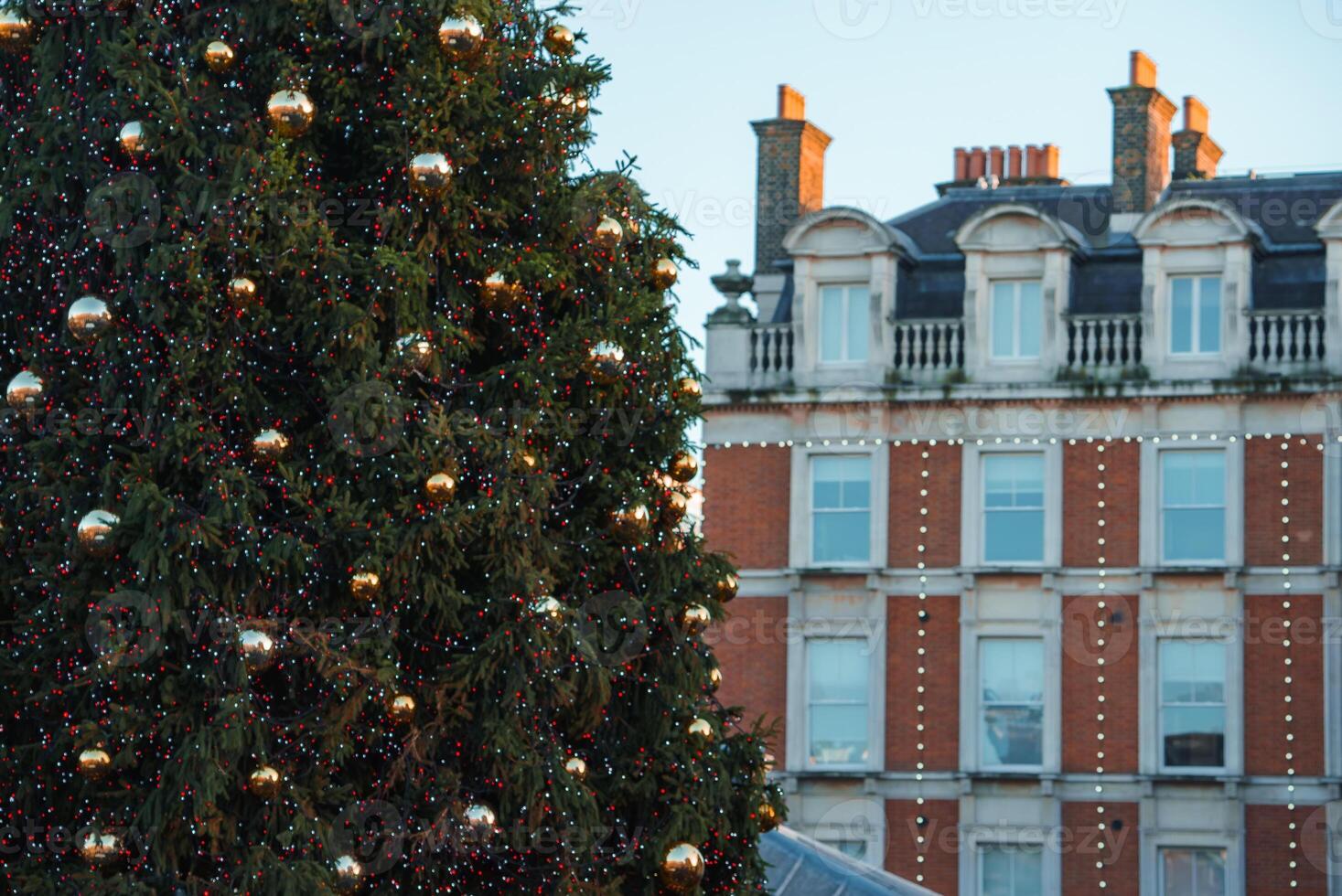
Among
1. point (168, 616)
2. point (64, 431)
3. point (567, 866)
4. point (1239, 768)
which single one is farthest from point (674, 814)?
point (1239, 768)

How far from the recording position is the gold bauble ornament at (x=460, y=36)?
1137cm

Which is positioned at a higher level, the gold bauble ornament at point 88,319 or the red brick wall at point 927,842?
the gold bauble ornament at point 88,319

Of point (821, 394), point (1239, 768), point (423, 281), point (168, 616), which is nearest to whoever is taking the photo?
point (168, 616)

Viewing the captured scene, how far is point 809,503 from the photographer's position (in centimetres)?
3334

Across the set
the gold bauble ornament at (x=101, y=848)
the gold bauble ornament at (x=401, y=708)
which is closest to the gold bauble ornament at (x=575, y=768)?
the gold bauble ornament at (x=401, y=708)

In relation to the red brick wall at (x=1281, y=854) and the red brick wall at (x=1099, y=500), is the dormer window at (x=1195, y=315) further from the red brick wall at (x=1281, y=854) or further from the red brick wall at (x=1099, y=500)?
the red brick wall at (x=1281, y=854)

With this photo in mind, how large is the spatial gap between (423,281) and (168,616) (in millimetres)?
2123

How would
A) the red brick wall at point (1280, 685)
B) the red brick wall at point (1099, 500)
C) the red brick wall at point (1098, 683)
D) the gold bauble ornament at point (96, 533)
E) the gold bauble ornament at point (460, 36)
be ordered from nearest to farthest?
the gold bauble ornament at point (96, 533) < the gold bauble ornament at point (460, 36) < the red brick wall at point (1280, 685) < the red brick wall at point (1098, 683) < the red brick wall at point (1099, 500)

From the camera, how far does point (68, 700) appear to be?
10906 millimetres

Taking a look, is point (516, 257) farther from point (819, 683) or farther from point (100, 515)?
point (819, 683)

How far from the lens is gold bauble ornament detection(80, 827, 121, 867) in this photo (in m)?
10.4

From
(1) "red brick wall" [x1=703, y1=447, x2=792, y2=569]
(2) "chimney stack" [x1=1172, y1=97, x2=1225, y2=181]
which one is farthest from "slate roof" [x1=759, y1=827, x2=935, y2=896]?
(2) "chimney stack" [x1=1172, y1=97, x2=1225, y2=181]

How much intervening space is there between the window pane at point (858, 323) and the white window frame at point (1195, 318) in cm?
438

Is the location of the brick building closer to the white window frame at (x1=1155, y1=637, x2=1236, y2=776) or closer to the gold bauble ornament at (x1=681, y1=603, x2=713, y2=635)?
the white window frame at (x1=1155, y1=637, x2=1236, y2=776)
